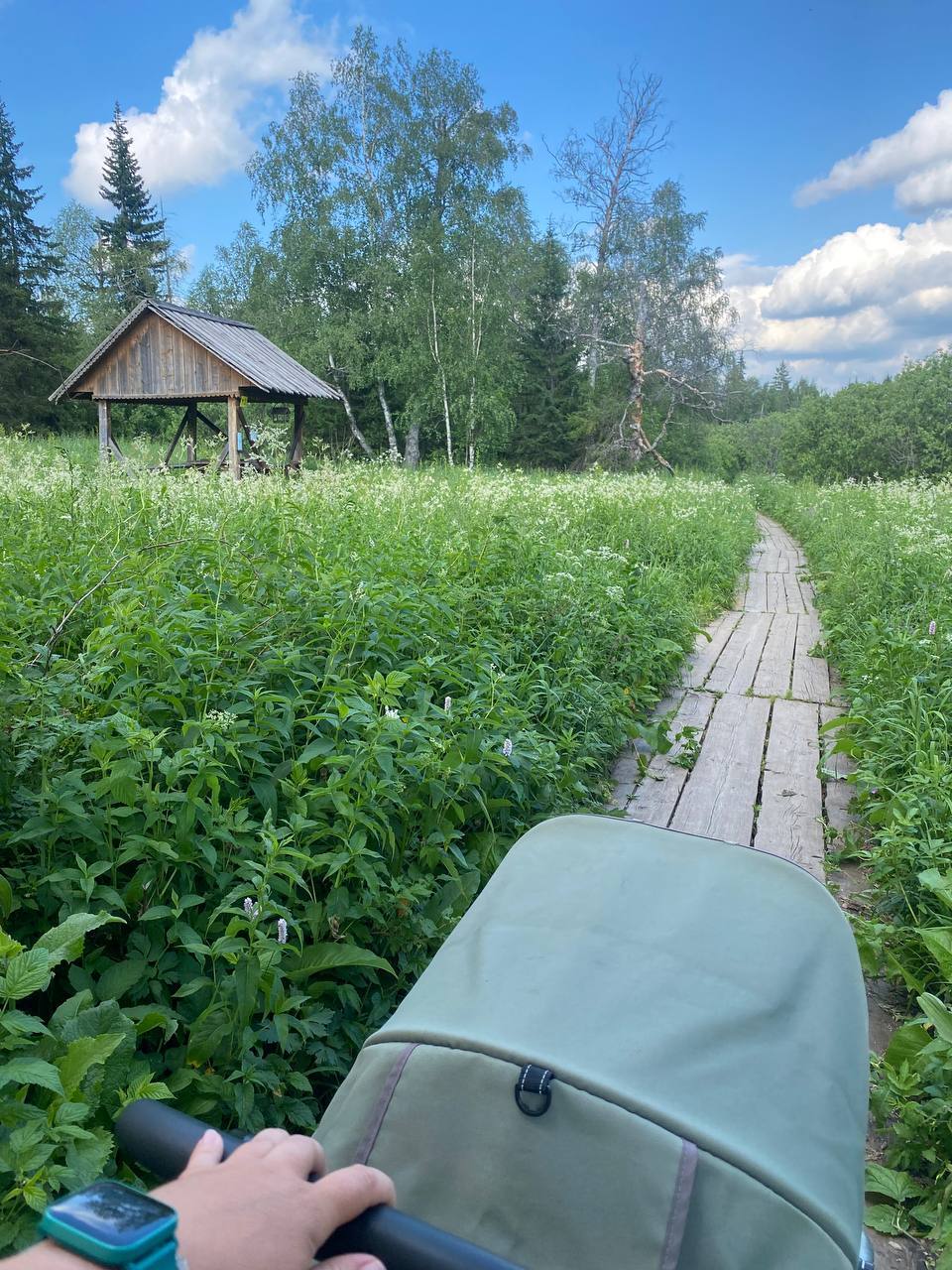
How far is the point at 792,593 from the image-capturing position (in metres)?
10.3

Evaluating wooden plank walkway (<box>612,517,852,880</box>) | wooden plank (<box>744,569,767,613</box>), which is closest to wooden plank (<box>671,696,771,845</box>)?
wooden plank walkway (<box>612,517,852,880</box>)

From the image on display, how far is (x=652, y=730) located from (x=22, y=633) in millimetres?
3427

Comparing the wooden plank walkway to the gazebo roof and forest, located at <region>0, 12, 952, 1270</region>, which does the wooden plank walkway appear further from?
the gazebo roof

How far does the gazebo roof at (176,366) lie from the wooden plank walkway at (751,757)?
11.5 metres

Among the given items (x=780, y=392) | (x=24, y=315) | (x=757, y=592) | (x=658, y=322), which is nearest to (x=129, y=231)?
(x=24, y=315)

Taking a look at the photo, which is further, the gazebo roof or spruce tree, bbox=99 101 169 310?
spruce tree, bbox=99 101 169 310

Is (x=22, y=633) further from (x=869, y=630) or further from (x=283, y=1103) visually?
(x=869, y=630)

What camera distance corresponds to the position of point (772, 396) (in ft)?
399

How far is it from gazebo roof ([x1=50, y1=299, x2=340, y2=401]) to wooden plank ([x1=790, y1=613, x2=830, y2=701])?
1126 cm

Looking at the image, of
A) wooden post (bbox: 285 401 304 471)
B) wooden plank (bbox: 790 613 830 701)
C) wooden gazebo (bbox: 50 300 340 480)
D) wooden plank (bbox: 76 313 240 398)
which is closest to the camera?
wooden plank (bbox: 790 613 830 701)

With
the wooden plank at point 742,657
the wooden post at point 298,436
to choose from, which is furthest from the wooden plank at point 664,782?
the wooden post at point 298,436

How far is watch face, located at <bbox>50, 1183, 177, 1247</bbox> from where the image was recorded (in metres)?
0.62

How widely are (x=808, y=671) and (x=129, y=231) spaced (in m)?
56.7

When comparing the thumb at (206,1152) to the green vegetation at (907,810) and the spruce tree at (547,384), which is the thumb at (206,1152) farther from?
the spruce tree at (547,384)
